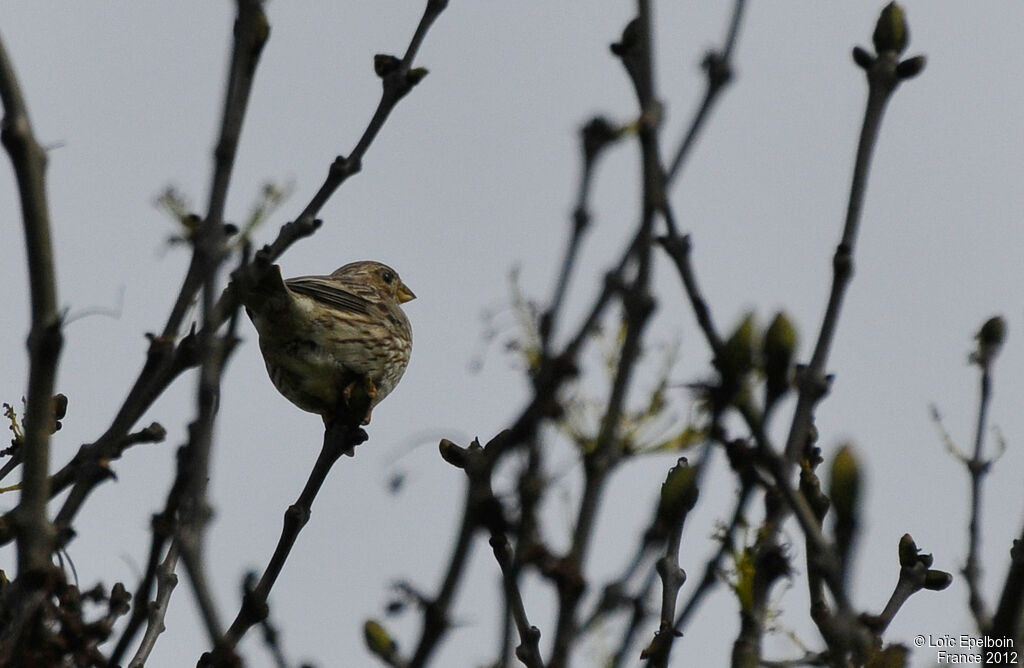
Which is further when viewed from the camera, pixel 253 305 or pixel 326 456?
pixel 253 305

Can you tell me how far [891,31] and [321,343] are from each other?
5124mm

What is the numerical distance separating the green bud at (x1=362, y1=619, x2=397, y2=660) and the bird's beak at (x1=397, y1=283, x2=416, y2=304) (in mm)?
7017

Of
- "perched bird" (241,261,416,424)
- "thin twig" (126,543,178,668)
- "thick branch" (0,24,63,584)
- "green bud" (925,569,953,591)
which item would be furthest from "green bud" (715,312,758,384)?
"perched bird" (241,261,416,424)

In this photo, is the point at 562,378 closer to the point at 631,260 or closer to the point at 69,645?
the point at 631,260

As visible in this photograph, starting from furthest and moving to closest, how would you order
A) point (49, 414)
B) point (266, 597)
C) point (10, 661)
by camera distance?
point (266, 597), point (10, 661), point (49, 414)

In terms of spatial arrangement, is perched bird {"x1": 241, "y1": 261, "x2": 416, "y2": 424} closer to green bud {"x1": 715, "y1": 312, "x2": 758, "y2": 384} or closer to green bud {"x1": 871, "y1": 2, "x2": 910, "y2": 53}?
green bud {"x1": 871, "y1": 2, "x2": 910, "y2": 53}

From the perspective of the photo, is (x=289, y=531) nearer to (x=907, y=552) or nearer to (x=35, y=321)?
(x=35, y=321)

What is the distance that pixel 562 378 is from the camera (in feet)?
6.49

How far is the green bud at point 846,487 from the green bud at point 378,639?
111 centimetres

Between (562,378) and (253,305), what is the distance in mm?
5595

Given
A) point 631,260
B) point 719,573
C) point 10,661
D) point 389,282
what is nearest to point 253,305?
point 389,282

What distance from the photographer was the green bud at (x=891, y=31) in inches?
116

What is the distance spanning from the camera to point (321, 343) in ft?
25.2

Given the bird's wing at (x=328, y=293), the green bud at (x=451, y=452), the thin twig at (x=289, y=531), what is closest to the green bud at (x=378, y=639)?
the thin twig at (x=289, y=531)
